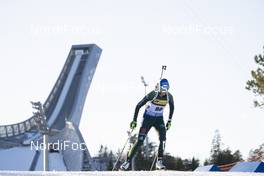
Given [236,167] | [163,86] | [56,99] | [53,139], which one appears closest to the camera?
[163,86]

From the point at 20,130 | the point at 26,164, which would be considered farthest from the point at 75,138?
the point at 20,130

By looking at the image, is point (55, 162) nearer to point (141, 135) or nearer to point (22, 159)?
point (22, 159)

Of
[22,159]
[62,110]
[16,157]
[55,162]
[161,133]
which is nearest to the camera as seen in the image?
[161,133]

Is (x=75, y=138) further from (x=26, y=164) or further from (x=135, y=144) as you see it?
(x=135, y=144)

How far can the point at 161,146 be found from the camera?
11109 millimetres

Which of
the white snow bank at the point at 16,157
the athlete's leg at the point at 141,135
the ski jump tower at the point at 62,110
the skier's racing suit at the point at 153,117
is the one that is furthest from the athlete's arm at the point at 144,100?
the ski jump tower at the point at 62,110

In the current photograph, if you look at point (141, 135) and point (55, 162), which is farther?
point (55, 162)

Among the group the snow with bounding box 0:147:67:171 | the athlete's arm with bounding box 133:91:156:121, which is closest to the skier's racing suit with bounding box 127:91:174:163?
the athlete's arm with bounding box 133:91:156:121

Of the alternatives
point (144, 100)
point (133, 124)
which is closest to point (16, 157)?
point (133, 124)

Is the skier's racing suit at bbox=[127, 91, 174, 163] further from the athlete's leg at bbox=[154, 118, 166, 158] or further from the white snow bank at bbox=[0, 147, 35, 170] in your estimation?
the white snow bank at bbox=[0, 147, 35, 170]

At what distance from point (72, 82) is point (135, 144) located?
78975 millimetres

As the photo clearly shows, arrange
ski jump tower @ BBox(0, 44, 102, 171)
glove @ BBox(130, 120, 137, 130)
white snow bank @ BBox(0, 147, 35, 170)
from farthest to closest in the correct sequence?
ski jump tower @ BBox(0, 44, 102, 171), white snow bank @ BBox(0, 147, 35, 170), glove @ BBox(130, 120, 137, 130)

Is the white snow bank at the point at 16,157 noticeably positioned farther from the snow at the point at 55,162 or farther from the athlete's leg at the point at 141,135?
the athlete's leg at the point at 141,135

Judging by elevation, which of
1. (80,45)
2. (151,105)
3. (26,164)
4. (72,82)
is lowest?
(26,164)
